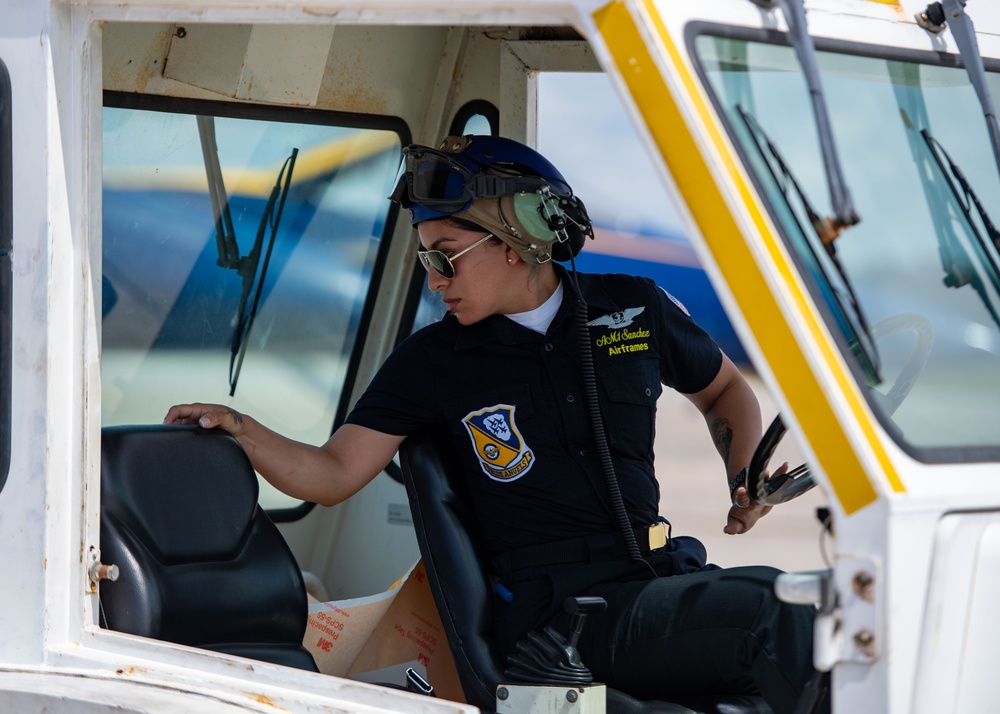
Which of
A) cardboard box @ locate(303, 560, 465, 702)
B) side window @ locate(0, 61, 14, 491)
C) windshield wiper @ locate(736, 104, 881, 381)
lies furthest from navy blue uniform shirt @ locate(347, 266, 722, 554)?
windshield wiper @ locate(736, 104, 881, 381)

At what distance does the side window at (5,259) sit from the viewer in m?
1.70

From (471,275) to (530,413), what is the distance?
0.33 m

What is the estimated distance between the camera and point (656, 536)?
2402mm

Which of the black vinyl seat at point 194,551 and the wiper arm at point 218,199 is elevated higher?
the wiper arm at point 218,199

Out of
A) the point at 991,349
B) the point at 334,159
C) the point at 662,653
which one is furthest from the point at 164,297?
the point at 991,349

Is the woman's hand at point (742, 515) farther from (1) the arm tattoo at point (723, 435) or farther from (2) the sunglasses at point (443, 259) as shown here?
(2) the sunglasses at point (443, 259)

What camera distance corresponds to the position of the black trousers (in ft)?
6.22

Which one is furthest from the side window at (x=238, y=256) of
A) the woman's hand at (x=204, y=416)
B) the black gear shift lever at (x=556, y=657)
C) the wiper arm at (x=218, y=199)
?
the black gear shift lever at (x=556, y=657)

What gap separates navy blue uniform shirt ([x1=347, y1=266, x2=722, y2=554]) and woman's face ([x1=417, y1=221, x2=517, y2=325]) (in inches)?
1.6

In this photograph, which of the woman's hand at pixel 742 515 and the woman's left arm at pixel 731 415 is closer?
the woman's hand at pixel 742 515

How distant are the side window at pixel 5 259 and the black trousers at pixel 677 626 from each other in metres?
1.05

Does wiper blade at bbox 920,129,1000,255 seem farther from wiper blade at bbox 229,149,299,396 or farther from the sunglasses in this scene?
wiper blade at bbox 229,149,299,396

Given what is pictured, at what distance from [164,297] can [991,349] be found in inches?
83.9

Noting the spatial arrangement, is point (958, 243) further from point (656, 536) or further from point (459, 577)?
point (459, 577)
